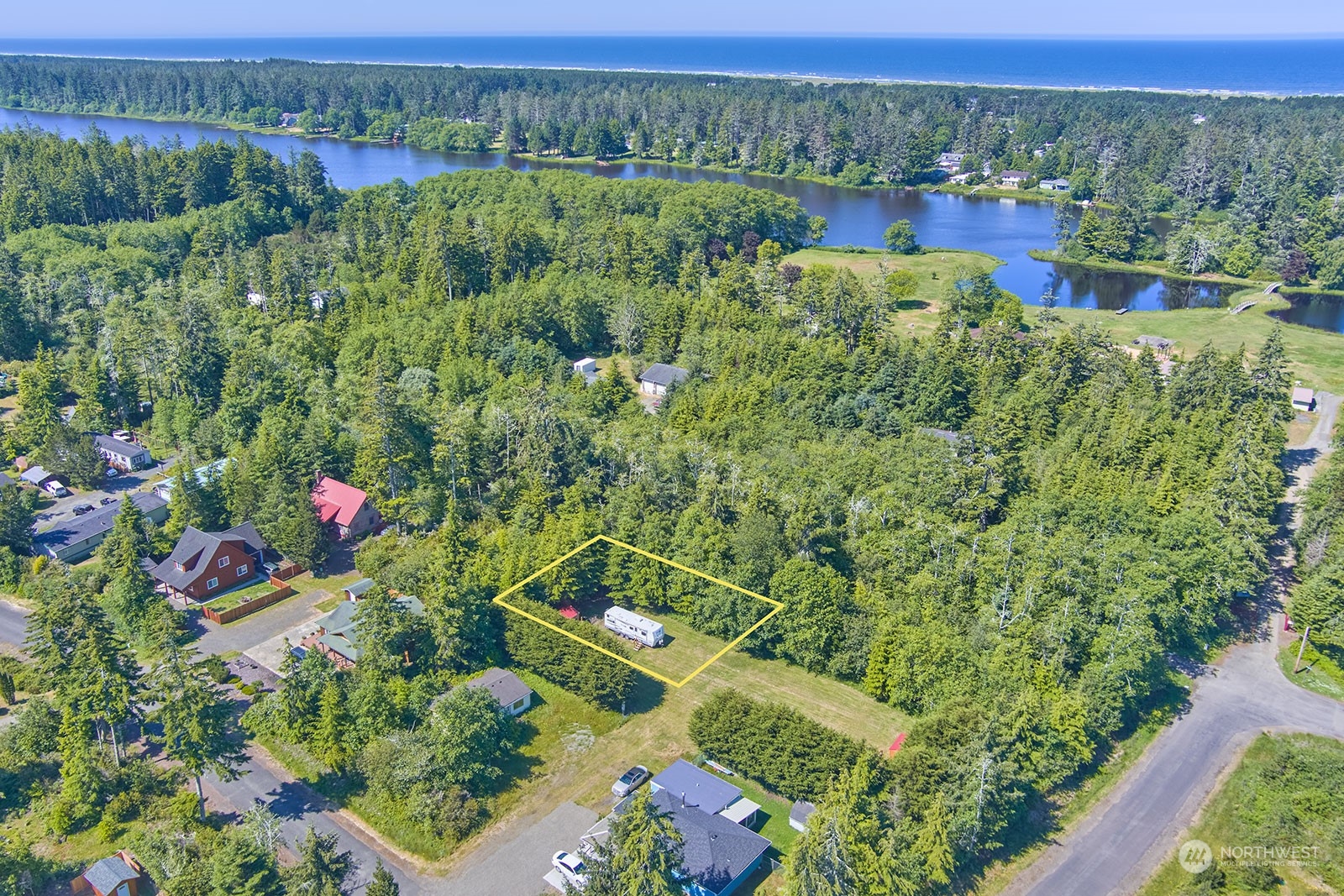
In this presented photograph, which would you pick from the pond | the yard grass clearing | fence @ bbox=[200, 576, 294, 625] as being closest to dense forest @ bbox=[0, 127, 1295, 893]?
fence @ bbox=[200, 576, 294, 625]

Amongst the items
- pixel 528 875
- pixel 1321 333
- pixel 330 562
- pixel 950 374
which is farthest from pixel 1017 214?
pixel 528 875

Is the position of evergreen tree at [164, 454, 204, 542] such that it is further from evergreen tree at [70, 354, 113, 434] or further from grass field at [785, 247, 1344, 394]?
grass field at [785, 247, 1344, 394]

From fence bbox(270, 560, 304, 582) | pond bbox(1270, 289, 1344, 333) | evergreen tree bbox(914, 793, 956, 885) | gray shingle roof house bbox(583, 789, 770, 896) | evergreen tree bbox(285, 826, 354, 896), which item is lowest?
fence bbox(270, 560, 304, 582)

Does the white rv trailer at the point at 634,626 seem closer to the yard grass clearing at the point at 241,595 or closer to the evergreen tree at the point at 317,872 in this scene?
the evergreen tree at the point at 317,872

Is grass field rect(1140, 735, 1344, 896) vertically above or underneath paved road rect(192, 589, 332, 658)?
above

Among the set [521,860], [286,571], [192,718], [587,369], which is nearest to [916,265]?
[587,369]

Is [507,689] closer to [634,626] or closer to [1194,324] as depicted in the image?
[634,626]

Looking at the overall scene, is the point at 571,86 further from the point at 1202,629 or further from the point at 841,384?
the point at 1202,629
